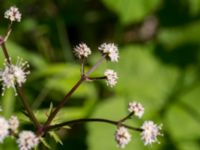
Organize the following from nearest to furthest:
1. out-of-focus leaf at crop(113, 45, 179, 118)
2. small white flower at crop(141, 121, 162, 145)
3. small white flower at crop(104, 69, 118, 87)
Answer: small white flower at crop(141, 121, 162, 145)
small white flower at crop(104, 69, 118, 87)
out-of-focus leaf at crop(113, 45, 179, 118)

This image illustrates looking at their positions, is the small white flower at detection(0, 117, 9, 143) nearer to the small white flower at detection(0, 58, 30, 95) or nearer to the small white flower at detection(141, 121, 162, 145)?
the small white flower at detection(0, 58, 30, 95)

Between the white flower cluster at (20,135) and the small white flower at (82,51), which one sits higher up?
the small white flower at (82,51)

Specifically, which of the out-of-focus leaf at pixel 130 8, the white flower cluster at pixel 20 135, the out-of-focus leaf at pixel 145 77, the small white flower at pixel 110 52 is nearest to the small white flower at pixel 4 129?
the white flower cluster at pixel 20 135

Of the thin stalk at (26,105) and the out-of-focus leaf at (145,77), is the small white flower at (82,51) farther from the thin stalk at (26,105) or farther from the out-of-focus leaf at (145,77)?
the out-of-focus leaf at (145,77)

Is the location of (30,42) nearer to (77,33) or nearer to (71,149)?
(77,33)

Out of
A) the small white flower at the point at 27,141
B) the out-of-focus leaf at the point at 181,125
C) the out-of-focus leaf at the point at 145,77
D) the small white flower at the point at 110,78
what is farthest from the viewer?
the out-of-focus leaf at the point at 145,77

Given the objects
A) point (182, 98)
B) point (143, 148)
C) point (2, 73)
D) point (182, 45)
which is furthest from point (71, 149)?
point (2, 73)

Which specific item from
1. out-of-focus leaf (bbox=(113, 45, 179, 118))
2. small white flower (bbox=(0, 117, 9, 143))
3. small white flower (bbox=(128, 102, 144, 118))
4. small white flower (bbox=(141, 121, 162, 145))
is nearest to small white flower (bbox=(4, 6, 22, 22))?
small white flower (bbox=(0, 117, 9, 143))

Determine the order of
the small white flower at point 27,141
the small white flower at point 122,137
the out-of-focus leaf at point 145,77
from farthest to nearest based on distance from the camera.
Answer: the out-of-focus leaf at point 145,77 < the small white flower at point 122,137 < the small white flower at point 27,141

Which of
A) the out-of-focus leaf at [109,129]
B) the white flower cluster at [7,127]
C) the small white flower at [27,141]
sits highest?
the out-of-focus leaf at [109,129]

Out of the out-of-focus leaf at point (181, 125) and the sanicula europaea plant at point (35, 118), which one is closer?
the sanicula europaea plant at point (35, 118)
